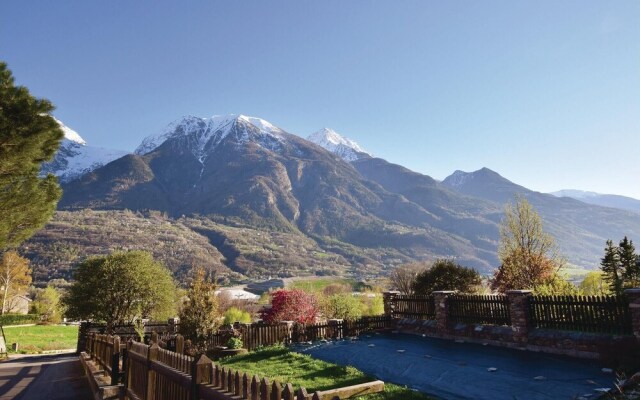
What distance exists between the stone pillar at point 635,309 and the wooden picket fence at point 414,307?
9873 millimetres

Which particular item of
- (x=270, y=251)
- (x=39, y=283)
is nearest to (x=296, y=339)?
(x=39, y=283)

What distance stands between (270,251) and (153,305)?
521 feet

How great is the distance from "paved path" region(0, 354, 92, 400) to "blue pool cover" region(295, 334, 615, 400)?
8307 millimetres

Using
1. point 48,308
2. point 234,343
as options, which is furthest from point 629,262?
point 48,308

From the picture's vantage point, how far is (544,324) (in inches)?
564

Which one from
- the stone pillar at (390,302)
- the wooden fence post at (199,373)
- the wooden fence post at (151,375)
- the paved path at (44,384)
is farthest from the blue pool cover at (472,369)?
the paved path at (44,384)

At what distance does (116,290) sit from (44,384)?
21447 mm

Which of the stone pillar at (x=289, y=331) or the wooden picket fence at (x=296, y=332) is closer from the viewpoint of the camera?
the wooden picket fence at (x=296, y=332)

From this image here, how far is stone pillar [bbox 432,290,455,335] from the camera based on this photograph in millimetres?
18094

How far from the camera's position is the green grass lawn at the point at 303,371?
9735 mm

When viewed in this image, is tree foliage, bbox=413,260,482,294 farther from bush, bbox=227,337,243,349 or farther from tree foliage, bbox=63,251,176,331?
tree foliage, bbox=63,251,176,331

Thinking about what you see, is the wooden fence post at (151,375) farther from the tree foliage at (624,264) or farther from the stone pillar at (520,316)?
the tree foliage at (624,264)

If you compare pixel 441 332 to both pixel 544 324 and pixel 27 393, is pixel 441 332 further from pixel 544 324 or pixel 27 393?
pixel 27 393

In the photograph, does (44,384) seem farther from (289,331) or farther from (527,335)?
(527,335)
